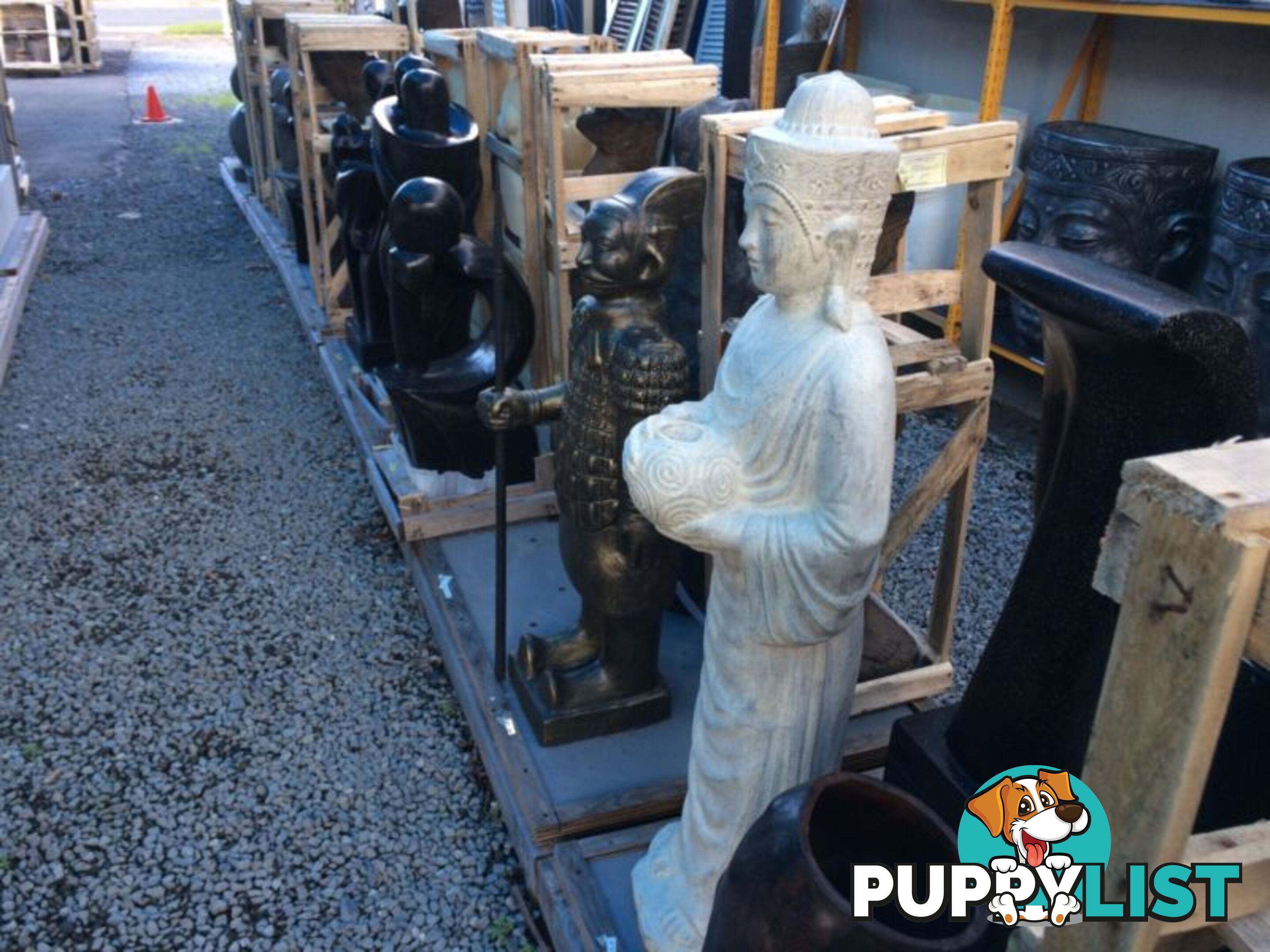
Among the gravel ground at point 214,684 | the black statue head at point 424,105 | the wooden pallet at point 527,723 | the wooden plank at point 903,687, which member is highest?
the black statue head at point 424,105

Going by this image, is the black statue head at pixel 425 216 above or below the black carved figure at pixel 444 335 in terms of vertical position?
above

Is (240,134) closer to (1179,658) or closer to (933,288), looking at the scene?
(933,288)

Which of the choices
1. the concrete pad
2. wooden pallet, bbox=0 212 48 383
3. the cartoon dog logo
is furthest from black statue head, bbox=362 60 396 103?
the concrete pad

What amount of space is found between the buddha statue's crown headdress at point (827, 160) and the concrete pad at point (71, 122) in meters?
9.63

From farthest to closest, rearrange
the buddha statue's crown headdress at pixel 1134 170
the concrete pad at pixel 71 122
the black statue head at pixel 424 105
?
1. the concrete pad at pixel 71 122
2. the buddha statue's crown headdress at pixel 1134 170
3. the black statue head at pixel 424 105

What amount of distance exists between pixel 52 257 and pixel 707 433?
7.33 metres

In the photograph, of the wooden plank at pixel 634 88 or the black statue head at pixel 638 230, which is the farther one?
the wooden plank at pixel 634 88

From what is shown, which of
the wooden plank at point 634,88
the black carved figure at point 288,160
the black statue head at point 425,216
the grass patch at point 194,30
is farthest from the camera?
the grass patch at point 194,30

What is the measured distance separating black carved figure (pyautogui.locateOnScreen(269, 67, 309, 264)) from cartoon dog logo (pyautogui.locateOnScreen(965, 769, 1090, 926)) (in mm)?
5937

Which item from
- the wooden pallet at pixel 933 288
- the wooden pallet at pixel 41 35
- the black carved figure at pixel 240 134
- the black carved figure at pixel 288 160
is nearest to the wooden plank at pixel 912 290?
the wooden pallet at pixel 933 288

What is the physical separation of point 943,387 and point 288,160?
19.4ft

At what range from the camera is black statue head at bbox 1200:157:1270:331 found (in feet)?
14.1

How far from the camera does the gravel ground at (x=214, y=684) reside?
2.77 metres

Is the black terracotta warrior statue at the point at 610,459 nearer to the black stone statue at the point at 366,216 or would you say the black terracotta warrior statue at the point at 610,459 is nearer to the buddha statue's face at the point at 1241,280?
the black stone statue at the point at 366,216
